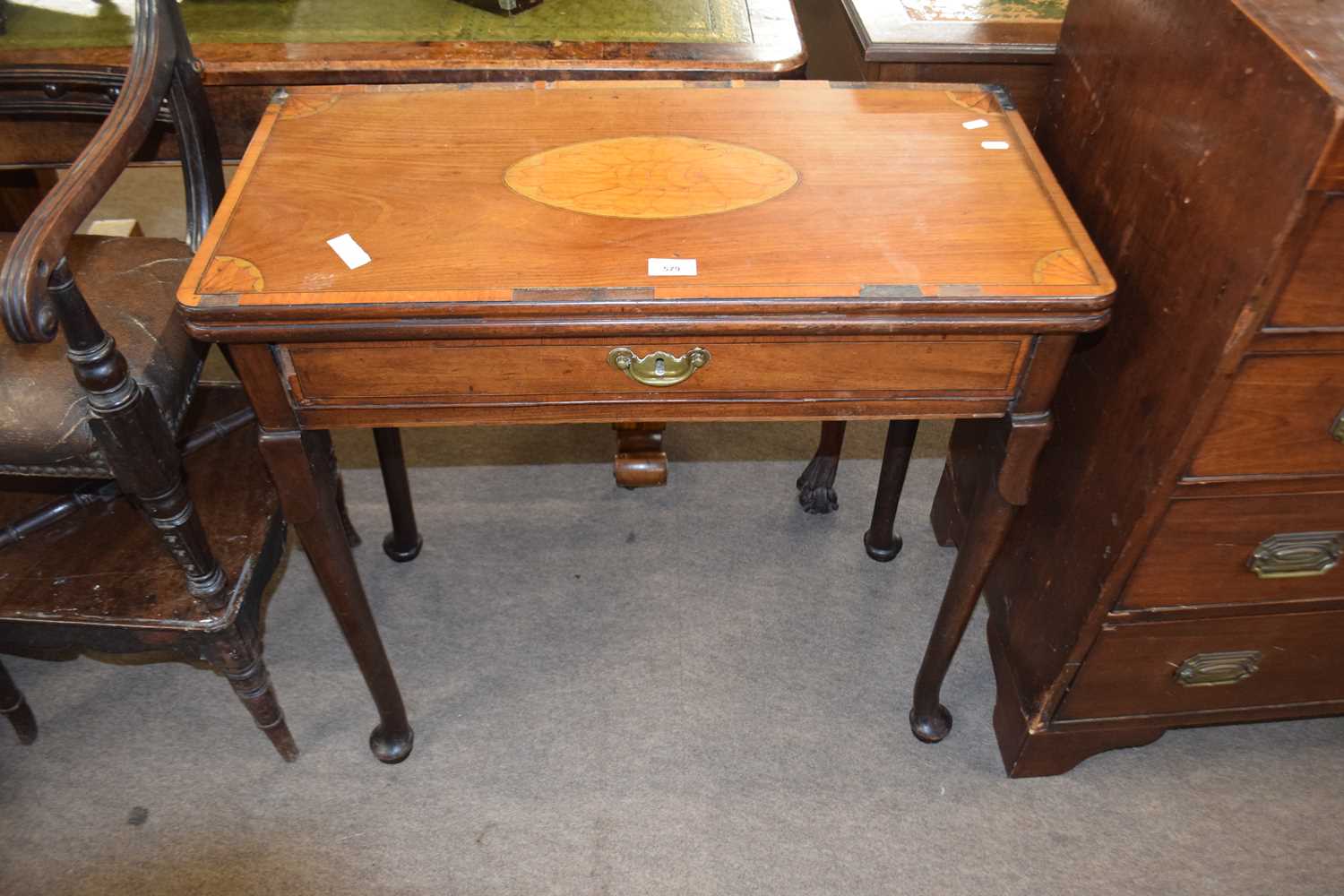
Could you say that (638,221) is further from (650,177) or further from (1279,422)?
(1279,422)

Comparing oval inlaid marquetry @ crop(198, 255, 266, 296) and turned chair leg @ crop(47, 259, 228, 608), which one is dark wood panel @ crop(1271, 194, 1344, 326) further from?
turned chair leg @ crop(47, 259, 228, 608)

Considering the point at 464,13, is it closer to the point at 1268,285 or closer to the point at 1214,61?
the point at 1214,61

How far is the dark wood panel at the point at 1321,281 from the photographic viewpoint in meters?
0.93

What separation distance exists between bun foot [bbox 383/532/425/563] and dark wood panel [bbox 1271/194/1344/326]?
1.51 m

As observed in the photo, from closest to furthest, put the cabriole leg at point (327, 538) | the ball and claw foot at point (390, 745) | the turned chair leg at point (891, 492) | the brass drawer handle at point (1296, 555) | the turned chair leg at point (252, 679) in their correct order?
the cabriole leg at point (327, 538)
the brass drawer handle at point (1296, 555)
the turned chair leg at point (252, 679)
the ball and claw foot at point (390, 745)
the turned chair leg at point (891, 492)

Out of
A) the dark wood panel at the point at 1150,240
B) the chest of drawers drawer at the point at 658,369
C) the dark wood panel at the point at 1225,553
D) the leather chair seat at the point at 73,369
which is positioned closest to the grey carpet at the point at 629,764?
the dark wood panel at the point at 1150,240

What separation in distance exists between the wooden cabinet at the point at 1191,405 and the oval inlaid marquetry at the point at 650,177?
423mm

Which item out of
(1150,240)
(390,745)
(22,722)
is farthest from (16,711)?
(1150,240)

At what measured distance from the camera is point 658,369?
110cm

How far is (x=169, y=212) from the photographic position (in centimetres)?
283

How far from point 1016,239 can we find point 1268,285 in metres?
0.26

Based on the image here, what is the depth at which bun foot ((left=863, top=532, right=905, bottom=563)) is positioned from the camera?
1972mm

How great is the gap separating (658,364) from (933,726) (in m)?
0.92

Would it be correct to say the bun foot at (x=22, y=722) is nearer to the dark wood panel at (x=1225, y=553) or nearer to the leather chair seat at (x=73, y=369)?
the leather chair seat at (x=73, y=369)
